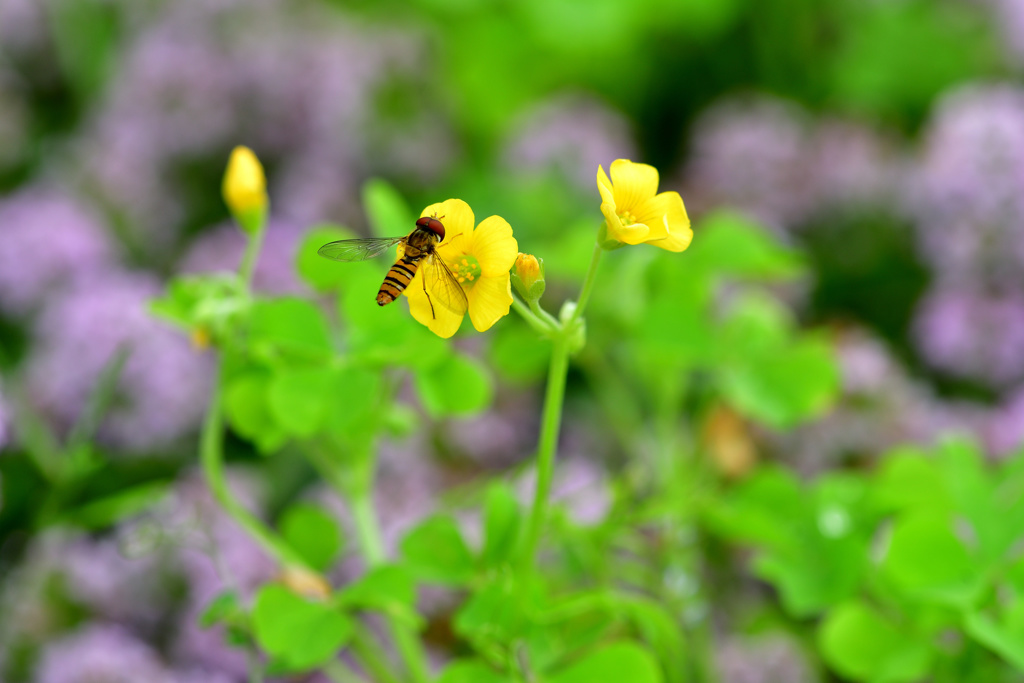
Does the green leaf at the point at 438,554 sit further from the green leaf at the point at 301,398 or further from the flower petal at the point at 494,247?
the flower petal at the point at 494,247

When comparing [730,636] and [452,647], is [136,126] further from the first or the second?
[730,636]

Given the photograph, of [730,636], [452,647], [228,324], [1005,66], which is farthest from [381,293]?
[1005,66]

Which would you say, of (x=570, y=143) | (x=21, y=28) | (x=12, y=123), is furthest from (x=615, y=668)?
(x=21, y=28)

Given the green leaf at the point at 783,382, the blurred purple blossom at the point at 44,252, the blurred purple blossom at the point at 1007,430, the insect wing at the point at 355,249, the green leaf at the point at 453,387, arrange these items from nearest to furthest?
the insect wing at the point at 355,249 → the green leaf at the point at 453,387 → the green leaf at the point at 783,382 → the blurred purple blossom at the point at 1007,430 → the blurred purple blossom at the point at 44,252

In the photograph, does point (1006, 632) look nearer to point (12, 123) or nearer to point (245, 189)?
point (245, 189)

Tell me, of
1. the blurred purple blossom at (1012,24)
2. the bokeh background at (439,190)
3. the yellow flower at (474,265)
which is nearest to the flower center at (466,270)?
the yellow flower at (474,265)

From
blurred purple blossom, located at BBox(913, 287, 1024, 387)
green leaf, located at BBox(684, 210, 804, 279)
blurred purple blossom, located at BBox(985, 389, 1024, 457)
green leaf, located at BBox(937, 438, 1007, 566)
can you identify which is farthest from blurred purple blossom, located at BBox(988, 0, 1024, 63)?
green leaf, located at BBox(937, 438, 1007, 566)
